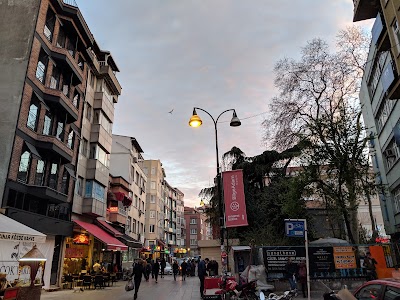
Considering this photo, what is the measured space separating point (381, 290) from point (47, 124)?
68.7 ft

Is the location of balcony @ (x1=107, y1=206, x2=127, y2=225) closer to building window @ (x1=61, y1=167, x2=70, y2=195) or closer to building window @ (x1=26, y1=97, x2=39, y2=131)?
building window @ (x1=61, y1=167, x2=70, y2=195)

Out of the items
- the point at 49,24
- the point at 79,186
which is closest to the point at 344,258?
the point at 79,186

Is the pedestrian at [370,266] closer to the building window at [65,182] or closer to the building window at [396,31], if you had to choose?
the building window at [396,31]

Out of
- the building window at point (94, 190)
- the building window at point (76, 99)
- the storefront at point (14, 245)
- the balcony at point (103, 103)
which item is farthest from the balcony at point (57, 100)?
the storefront at point (14, 245)

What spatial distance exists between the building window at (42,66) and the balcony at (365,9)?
73.2 ft

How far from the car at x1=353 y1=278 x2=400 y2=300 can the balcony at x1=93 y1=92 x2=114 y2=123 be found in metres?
27.0

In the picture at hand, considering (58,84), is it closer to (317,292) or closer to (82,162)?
(82,162)

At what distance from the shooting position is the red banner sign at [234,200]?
14.4m

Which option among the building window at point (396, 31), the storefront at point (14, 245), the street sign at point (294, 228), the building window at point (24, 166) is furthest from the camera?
the building window at point (24, 166)

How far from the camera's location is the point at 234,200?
14789 mm

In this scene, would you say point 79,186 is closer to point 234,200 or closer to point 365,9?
point 234,200

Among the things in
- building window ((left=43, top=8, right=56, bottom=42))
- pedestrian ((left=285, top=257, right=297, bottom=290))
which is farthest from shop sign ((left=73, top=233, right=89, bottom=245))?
pedestrian ((left=285, top=257, right=297, bottom=290))

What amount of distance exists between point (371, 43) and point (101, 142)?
77.5 ft

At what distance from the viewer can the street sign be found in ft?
30.8
